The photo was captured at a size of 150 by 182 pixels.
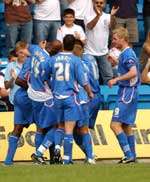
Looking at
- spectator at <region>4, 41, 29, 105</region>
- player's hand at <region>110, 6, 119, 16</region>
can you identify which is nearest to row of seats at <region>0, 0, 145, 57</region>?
player's hand at <region>110, 6, 119, 16</region>

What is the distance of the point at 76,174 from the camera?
33.7 ft

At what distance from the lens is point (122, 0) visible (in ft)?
59.2

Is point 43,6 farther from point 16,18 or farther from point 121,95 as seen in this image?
point 121,95

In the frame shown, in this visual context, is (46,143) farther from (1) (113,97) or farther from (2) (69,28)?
(2) (69,28)

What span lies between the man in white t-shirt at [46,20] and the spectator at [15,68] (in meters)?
2.84

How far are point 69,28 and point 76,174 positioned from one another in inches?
280

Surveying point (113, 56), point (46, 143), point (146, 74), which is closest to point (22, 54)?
point (46, 143)

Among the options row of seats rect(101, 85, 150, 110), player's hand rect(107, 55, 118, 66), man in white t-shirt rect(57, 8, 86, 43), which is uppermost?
man in white t-shirt rect(57, 8, 86, 43)

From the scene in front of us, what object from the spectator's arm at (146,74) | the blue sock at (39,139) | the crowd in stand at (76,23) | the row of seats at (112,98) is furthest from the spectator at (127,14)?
the blue sock at (39,139)

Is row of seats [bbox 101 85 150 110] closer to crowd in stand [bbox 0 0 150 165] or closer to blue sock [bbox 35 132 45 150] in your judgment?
crowd in stand [bbox 0 0 150 165]

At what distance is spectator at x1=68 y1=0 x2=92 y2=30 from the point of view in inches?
696

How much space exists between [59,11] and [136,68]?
5.24 metres

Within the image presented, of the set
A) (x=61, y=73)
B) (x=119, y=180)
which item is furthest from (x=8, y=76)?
(x=119, y=180)

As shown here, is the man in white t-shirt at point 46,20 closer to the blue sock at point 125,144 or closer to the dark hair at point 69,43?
the dark hair at point 69,43
